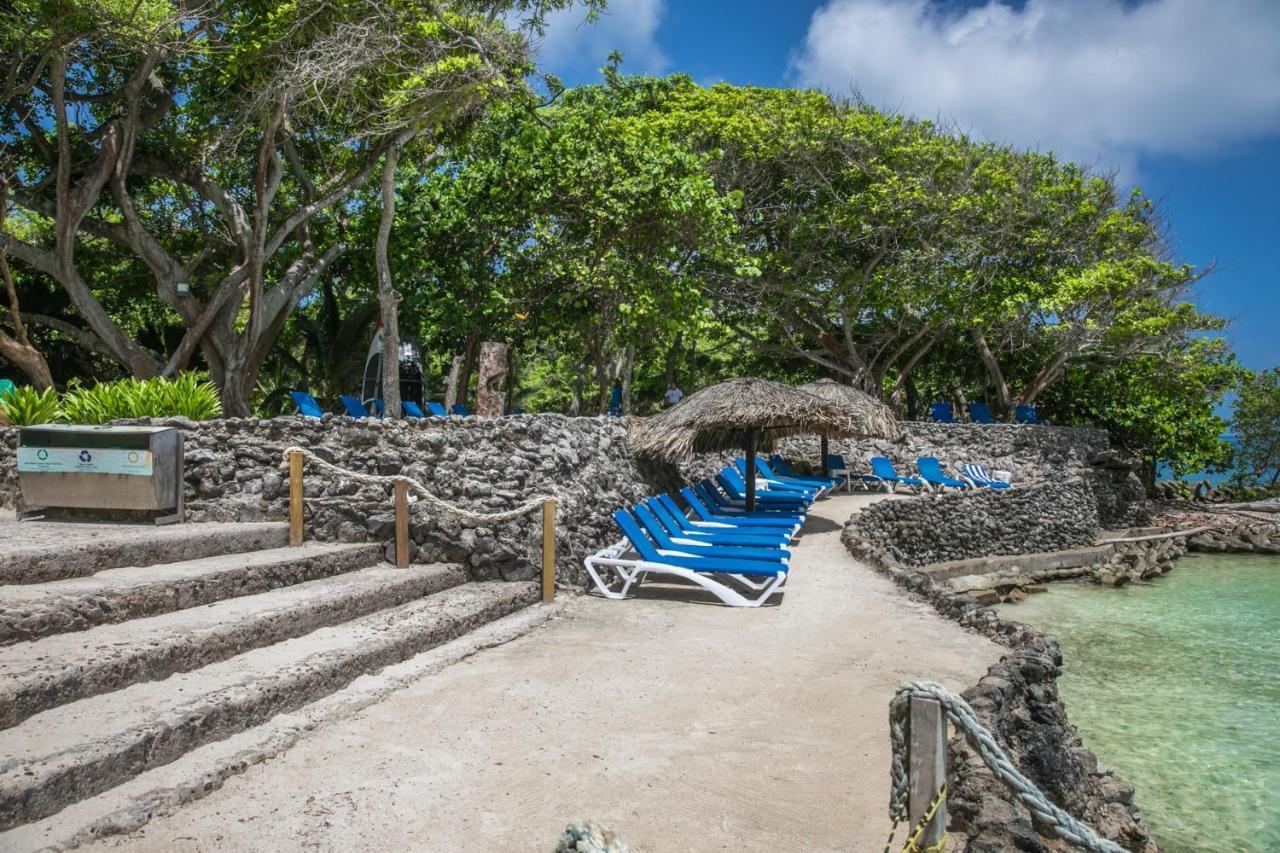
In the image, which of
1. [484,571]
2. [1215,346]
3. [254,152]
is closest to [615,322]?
[254,152]

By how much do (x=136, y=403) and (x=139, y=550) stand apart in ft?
8.31

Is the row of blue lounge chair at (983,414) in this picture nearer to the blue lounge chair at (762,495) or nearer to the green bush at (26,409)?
the blue lounge chair at (762,495)

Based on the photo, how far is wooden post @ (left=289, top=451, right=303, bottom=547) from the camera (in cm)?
736

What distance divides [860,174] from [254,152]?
14570 mm

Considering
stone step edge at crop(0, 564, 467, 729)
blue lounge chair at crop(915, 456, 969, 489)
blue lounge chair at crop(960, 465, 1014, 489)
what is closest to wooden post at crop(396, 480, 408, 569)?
stone step edge at crop(0, 564, 467, 729)

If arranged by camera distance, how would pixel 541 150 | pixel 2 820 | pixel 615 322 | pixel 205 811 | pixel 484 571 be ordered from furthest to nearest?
pixel 615 322 < pixel 541 150 < pixel 484 571 < pixel 205 811 < pixel 2 820

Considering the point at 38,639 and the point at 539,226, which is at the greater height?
the point at 539,226

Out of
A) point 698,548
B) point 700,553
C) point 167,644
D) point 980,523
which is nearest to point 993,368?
point 980,523

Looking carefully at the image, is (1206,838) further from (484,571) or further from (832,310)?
(832,310)

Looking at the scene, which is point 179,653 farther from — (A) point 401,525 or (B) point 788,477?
(B) point 788,477

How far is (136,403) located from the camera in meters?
7.92

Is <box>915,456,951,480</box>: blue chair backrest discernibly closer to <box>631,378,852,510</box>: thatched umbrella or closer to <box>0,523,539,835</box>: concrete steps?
<box>631,378,852,510</box>: thatched umbrella

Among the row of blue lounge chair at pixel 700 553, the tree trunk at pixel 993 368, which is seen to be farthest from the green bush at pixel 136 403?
the tree trunk at pixel 993 368

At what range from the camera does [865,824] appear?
3.82 m
